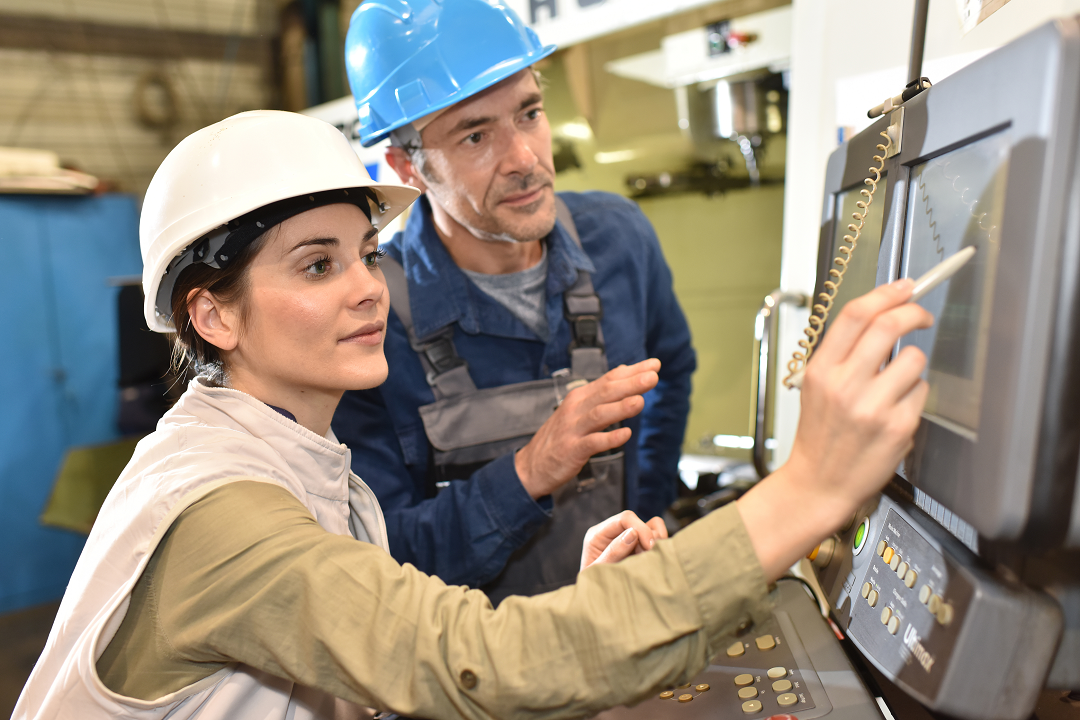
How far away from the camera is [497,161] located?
138 cm

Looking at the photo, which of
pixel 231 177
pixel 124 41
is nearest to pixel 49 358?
pixel 124 41

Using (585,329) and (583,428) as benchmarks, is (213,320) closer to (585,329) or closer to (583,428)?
(583,428)

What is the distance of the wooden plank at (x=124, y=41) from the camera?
4418mm

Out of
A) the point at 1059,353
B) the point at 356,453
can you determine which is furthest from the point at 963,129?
the point at 356,453

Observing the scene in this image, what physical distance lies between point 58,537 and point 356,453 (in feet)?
11.8

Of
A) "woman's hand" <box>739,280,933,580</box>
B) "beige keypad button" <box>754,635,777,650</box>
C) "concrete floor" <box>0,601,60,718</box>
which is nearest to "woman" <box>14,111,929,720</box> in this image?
"woman's hand" <box>739,280,933,580</box>

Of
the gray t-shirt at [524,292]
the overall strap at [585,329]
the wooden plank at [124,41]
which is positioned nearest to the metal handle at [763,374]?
the overall strap at [585,329]

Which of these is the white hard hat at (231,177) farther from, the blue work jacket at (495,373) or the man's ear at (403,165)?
the man's ear at (403,165)

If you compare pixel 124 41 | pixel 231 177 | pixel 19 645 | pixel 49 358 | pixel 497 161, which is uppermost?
pixel 124 41

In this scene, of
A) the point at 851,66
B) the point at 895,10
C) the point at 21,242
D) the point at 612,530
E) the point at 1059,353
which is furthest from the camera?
the point at 21,242

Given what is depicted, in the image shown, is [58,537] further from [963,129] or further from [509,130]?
[963,129]

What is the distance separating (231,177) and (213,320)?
198 mm

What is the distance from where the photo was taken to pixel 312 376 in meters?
0.94

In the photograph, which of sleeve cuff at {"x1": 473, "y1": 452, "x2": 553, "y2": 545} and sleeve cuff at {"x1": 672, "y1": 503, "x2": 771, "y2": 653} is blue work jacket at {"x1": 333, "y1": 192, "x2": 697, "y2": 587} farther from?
sleeve cuff at {"x1": 672, "y1": 503, "x2": 771, "y2": 653}
